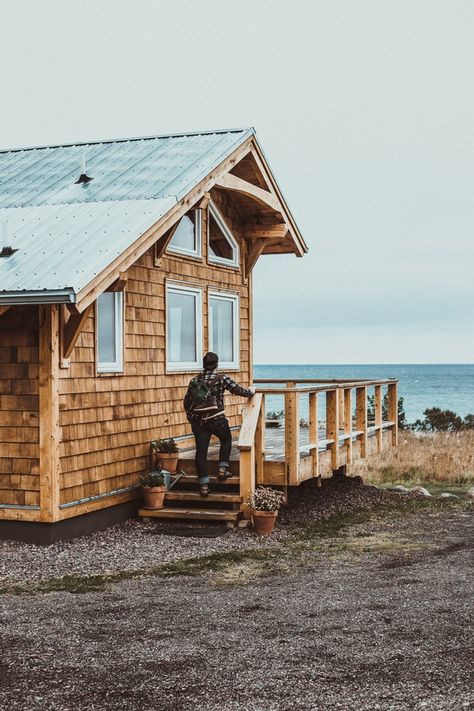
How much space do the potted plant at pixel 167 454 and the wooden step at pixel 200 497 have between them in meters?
0.44

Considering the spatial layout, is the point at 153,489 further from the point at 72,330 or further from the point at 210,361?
the point at 72,330

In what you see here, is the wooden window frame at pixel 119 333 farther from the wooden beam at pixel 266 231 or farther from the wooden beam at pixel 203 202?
the wooden beam at pixel 266 231

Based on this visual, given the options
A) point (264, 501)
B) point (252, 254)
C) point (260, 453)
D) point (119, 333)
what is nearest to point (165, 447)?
point (260, 453)

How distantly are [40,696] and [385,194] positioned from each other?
341 ft

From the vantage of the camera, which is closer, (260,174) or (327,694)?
(327,694)

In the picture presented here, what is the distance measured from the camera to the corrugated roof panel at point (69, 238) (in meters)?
→ 9.96

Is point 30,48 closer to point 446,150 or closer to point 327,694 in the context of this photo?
point 446,150

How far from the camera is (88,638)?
6910mm

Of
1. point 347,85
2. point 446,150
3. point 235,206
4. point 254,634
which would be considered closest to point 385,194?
point 446,150

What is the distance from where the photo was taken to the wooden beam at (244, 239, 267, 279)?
16859mm

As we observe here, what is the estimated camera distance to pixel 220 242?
16.1 metres

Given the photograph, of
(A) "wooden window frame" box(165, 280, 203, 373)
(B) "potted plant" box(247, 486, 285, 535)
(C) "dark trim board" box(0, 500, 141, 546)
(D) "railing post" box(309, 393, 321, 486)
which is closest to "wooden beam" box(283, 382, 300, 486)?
(D) "railing post" box(309, 393, 321, 486)

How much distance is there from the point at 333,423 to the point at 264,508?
3.17m

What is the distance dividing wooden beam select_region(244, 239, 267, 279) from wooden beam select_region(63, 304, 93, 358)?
21.3ft
